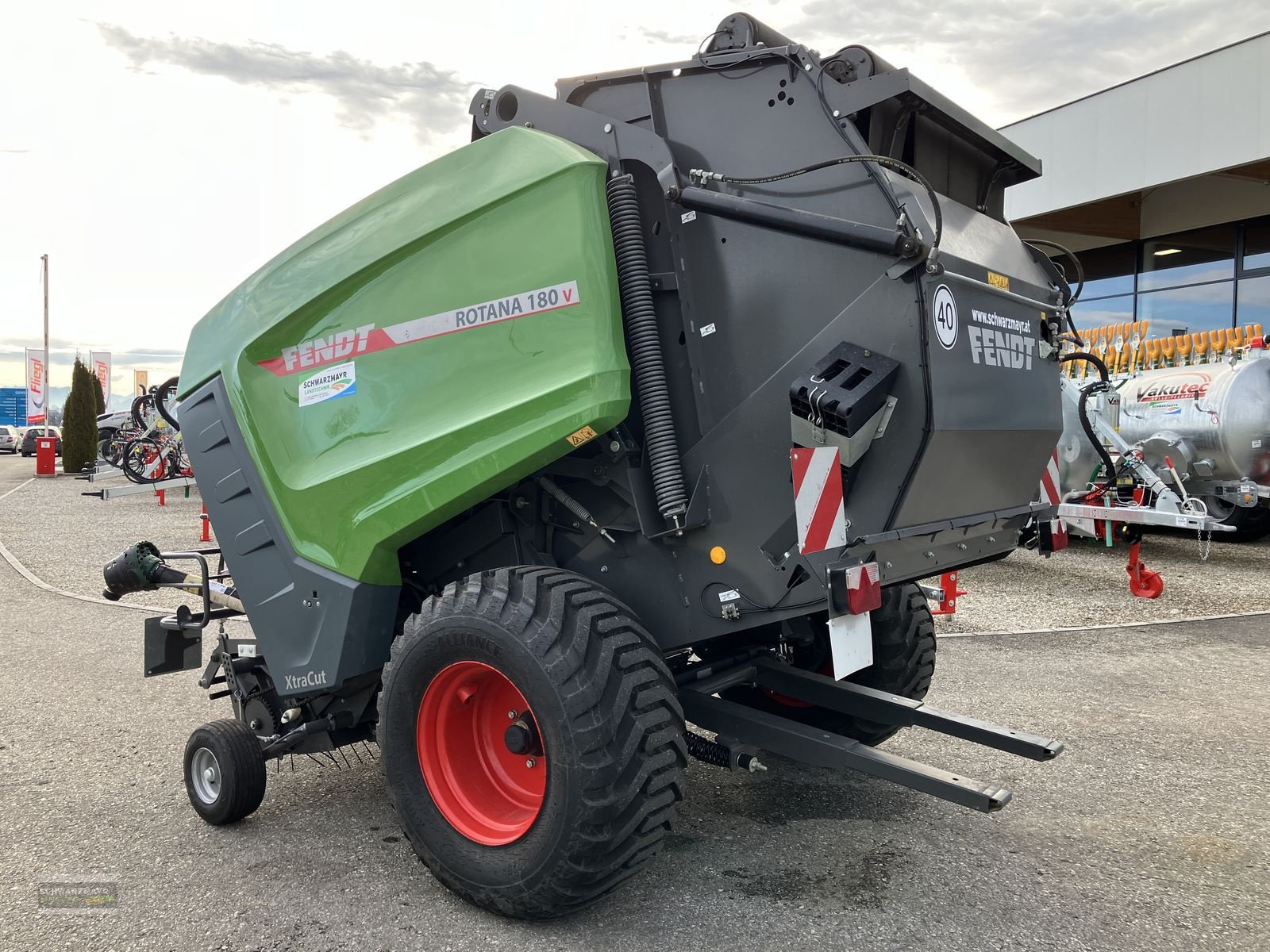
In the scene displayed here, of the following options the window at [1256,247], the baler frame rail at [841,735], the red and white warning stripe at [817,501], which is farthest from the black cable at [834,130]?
the window at [1256,247]

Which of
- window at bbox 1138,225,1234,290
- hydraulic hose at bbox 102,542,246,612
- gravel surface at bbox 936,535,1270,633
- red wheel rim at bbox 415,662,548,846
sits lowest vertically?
Answer: gravel surface at bbox 936,535,1270,633

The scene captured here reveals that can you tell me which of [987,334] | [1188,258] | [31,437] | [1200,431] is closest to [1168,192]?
[1188,258]

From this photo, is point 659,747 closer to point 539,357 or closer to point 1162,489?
point 539,357

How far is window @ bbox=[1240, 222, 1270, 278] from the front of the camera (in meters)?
17.0

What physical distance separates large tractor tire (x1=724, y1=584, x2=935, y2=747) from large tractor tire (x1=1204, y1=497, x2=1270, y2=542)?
8943mm

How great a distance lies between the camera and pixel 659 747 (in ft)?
9.16

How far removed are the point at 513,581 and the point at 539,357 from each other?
0.69 m

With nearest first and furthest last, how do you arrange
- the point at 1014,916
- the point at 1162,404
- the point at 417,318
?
the point at 1014,916 < the point at 417,318 < the point at 1162,404

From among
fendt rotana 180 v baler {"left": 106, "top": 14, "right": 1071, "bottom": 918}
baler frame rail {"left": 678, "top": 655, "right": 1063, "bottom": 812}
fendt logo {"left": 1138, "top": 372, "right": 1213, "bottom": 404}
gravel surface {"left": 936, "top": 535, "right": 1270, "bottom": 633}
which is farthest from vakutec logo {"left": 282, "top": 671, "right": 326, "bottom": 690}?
fendt logo {"left": 1138, "top": 372, "right": 1213, "bottom": 404}

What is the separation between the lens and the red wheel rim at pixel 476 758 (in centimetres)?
312

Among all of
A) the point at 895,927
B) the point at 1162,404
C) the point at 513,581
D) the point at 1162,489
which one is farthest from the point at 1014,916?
the point at 1162,404

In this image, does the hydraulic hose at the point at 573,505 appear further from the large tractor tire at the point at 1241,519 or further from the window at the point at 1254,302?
the window at the point at 1254,302

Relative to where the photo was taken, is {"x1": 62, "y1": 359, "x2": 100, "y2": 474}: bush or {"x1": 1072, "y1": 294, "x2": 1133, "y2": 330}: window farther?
{"x1": 62, "y1": 359, "x2": 100, "y2": 474}: bush

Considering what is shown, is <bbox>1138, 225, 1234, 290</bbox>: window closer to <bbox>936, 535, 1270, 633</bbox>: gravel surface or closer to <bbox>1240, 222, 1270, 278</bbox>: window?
<bbox>1240, 222, 1270, 278</bbox>: window
